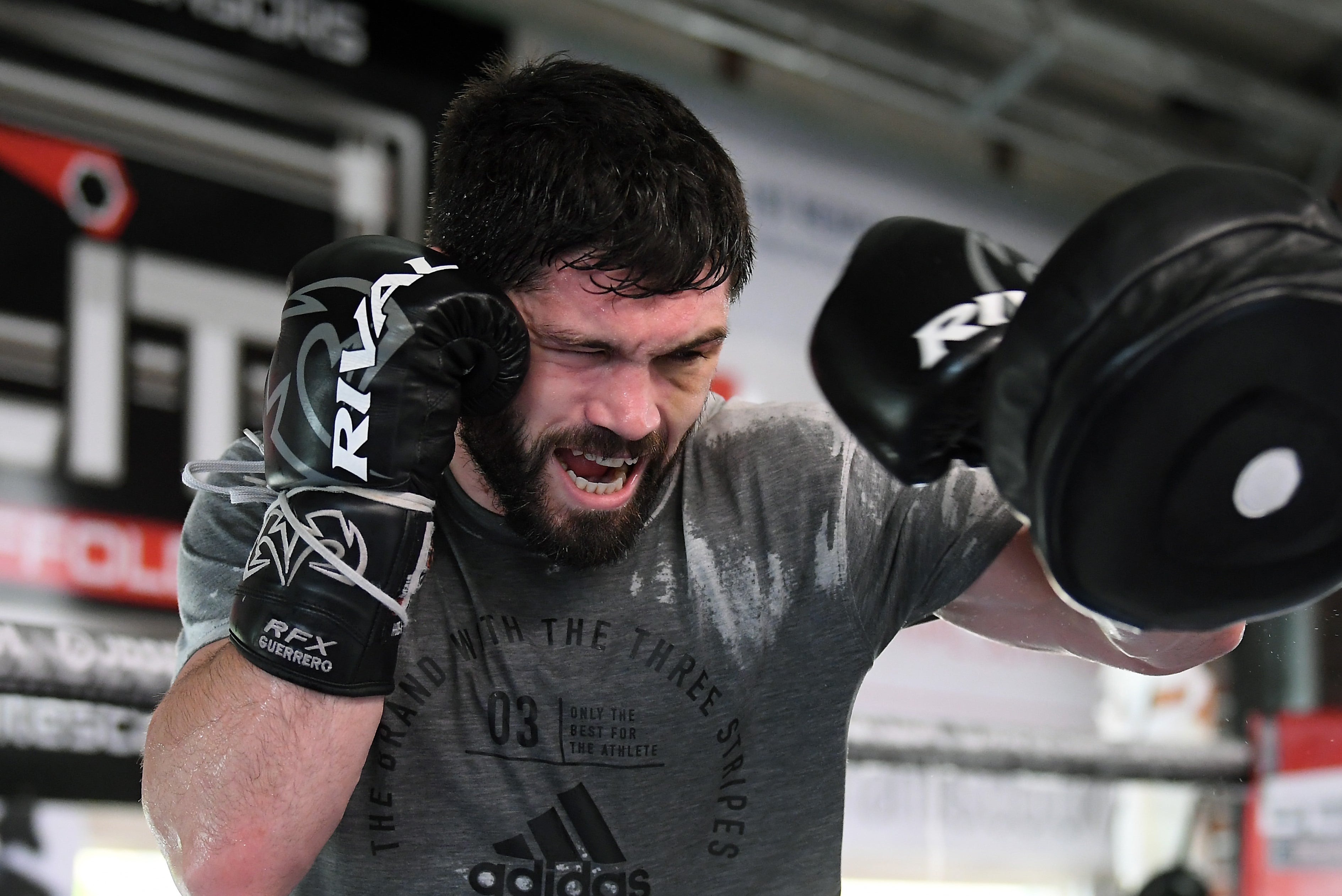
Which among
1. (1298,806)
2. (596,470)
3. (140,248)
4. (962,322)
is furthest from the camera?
(1298,806)

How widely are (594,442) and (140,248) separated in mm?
1942

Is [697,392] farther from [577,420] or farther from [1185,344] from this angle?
[1185,344]

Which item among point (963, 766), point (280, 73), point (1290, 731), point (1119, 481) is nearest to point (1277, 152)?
point (1290, 731)

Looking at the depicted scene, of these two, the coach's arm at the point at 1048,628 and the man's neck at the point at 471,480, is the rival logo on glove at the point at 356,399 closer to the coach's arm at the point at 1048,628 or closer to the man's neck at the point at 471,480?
the man's neck at the point at 471,480

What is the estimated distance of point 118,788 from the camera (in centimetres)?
251

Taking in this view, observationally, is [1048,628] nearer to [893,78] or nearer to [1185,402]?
[1185,402]

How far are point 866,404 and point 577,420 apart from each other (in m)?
0.33

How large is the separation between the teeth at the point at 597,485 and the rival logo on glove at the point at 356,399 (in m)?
0.25

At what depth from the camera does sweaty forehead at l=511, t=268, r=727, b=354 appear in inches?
48.1

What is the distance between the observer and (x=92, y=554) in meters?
2.64

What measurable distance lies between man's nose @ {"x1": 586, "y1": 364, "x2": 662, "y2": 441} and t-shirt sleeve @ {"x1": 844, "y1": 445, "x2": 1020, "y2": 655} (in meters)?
0.24

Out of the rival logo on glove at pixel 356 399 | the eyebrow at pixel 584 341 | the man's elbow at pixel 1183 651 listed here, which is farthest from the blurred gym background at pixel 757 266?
the rival logo on glove at pixel 356 399

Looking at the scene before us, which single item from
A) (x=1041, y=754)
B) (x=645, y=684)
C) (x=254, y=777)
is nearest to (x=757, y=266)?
(x=1041, y=754)

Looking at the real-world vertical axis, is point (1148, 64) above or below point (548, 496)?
above
